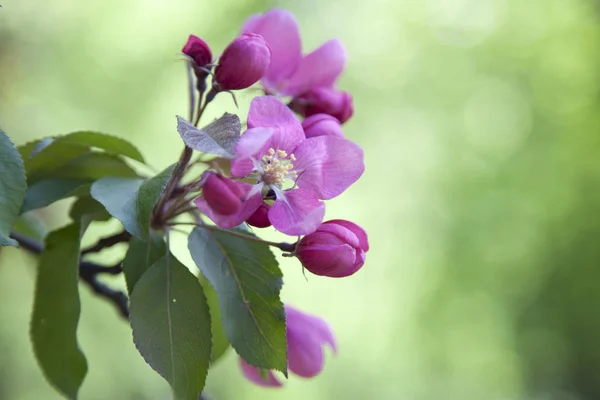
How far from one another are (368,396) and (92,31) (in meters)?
2.05

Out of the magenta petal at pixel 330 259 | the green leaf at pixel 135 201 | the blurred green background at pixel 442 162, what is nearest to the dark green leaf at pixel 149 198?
the green leaf at pixel 135 201

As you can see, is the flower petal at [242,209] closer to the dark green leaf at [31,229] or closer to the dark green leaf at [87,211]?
the dark green leaf at [87,211]

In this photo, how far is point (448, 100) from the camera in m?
3.46

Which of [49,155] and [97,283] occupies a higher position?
[49,155]

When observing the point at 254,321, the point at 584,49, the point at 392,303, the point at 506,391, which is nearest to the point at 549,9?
the point at 584,49

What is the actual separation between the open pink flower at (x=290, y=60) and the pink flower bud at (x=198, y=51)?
110 mm

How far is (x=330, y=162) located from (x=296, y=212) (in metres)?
0.05

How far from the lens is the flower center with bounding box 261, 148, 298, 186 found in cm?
45

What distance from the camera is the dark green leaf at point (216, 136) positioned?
0.38 m

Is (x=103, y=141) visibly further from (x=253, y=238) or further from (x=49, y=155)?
(x=253, y=238)

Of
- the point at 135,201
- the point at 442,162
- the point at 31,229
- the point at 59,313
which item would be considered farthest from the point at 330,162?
the point at 442,162

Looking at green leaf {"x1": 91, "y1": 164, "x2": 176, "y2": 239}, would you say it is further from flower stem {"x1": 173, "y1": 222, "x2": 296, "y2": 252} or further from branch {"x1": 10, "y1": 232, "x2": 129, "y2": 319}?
branch {"x1": 10, "y1": 232, "x2": 129, "y2": 319}

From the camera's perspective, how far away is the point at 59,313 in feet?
1.72

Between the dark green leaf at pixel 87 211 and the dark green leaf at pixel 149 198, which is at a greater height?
the dark green leaf at pixel 149 198
